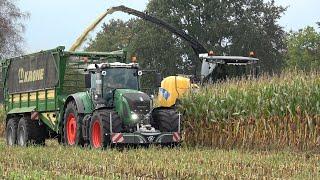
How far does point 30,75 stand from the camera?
55.1 ft

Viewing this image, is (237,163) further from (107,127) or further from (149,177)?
(107,127)

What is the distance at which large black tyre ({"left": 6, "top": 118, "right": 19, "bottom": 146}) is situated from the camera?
17.4m

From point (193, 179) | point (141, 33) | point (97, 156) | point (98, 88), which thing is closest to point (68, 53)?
point (98, 88)

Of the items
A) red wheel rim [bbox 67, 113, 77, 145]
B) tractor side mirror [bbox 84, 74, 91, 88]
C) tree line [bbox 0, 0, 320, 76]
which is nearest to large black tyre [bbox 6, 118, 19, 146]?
red wheel rim [bbox 67, 113, 77, 145]

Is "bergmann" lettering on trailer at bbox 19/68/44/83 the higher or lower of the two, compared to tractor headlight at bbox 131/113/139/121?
higher

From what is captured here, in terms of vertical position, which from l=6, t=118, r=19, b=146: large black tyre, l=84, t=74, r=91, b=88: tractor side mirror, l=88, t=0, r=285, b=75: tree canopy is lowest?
l=6, t=118, r=19, b=146: large black tyre

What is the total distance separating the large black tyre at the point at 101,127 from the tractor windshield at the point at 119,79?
36.0 inches

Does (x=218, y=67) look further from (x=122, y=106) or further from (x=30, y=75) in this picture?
(x=30, y=75)

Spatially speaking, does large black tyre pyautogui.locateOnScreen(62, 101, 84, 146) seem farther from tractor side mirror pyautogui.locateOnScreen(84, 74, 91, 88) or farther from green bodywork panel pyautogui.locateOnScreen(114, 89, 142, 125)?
green bodywork panel pyautogui.locateOnScreen(114, 89, 142, 125)

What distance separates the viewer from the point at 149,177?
27.4ft

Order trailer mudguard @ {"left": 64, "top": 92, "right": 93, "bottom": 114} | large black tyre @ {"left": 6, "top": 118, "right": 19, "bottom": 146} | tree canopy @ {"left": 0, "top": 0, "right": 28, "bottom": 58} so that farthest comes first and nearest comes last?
1. tree canopy @ {"left": 0, "top": 0, "right": 28, "bottom": 58}
2. large black tyre @ {"left": 6, "top": 118, "right": 19, "bottom": 146}
3. trailer mudguard @ {"left": 64, "top": 92, "right": 93, "bottom": 114}

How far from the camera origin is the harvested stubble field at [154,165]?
8281mm

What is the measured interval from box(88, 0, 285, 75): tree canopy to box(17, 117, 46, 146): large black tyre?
91.1ft

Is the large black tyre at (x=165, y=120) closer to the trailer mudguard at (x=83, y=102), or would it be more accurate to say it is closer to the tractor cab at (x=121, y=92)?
the tractor cab at (x=121, y=92)
